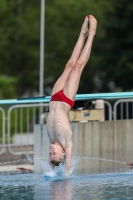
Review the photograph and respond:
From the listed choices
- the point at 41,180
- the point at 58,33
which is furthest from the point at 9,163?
the point at 58,33

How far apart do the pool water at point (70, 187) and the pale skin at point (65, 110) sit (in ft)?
1.37

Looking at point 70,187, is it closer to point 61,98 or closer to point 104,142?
point 61,98

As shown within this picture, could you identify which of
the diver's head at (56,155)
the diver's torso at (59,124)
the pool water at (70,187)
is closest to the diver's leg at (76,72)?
the diver's torso at (59,124)

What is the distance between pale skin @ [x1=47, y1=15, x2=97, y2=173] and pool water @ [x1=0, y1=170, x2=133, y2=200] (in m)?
0.42

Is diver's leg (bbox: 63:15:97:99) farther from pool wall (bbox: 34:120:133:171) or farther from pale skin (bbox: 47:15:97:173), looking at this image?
pool wall (bbox: 34:120:133:171)

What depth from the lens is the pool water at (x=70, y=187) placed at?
10234 millimetres

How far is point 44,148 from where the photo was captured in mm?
15734

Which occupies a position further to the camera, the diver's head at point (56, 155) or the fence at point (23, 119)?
the fence at point (23, 119)

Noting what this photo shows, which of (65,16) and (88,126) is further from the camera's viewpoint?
(65,16)

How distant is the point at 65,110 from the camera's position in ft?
43.5

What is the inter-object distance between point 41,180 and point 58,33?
124ft

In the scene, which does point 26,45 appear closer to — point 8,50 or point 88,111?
point 8,50

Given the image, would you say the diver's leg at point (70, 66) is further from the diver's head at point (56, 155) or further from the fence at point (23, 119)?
the fence at point (23, 119)

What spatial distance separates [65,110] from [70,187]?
217 cm
